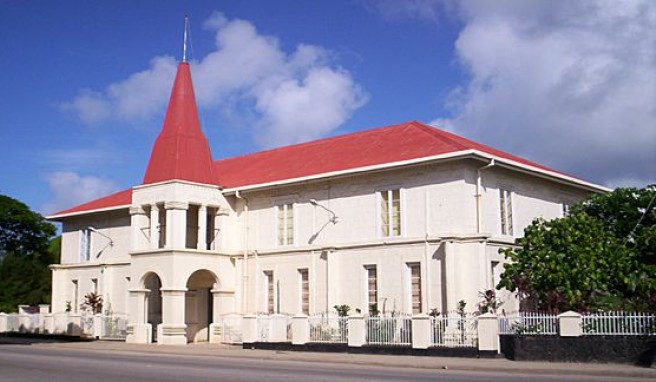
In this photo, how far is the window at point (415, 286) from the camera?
2639 cm

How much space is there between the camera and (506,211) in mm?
27656

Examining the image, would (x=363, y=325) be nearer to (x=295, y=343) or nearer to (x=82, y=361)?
(x=295, y=343)

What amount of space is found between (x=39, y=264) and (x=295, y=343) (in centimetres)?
4421

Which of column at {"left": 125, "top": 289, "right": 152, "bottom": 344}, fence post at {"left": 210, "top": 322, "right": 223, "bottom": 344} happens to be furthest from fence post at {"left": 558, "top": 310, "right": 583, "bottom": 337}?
column at {"left": 125, "top": 289, "right": 152, "bottom": 344}

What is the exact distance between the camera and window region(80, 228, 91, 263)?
3878 centimetres

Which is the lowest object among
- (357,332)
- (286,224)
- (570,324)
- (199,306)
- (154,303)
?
(357,332)

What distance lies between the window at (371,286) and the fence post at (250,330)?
13.7 ft

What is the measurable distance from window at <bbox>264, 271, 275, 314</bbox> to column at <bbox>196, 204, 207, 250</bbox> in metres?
2.79

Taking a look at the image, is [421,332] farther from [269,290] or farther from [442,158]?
[269,290]

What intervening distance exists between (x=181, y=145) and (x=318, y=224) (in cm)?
697

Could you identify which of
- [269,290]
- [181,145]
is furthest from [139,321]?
[181,145]

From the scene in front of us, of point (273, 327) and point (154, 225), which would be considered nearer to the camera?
point (273, 327)

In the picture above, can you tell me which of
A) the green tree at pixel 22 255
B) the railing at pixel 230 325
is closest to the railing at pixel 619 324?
the railing at pixel 230 325

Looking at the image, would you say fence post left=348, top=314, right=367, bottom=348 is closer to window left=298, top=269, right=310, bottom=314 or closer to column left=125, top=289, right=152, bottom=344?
window left=298, top=269, right=310, bottom=314
